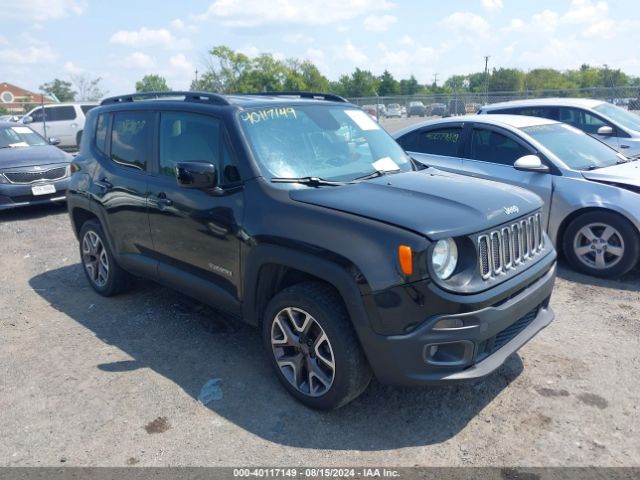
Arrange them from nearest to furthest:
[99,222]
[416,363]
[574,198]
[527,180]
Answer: [416,363] → [99,222] → [574,198] → [527,180]

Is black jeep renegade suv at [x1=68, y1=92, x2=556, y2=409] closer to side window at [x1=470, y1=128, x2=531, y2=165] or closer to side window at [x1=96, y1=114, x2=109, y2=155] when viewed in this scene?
side window at [x1=96, y1=114, x2=109, y2=155]

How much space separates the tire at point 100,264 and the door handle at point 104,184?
0.43m

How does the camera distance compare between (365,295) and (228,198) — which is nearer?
(365,295)

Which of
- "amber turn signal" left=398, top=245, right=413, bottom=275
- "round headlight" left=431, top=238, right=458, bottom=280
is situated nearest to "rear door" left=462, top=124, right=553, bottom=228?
"round headlight" left=431, top=238, right=458, bottom=280

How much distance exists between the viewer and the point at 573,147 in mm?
6348

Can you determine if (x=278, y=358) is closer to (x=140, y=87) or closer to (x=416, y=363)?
(x=416, y=363)

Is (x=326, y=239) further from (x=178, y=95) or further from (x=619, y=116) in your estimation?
(x=619, y=116)

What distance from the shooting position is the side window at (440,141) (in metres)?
6.75

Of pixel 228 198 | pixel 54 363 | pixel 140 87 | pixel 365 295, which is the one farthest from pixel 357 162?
pixel 140 87

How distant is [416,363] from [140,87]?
93.6 m

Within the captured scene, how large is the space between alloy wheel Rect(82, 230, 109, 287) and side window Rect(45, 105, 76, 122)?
16.1m

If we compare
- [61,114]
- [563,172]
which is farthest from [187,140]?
[61,114]

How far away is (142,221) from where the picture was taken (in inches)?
178

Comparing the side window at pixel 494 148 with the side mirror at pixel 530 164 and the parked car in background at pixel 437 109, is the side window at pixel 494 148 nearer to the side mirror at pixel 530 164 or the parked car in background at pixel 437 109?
the side mirror at pixel 530 164
